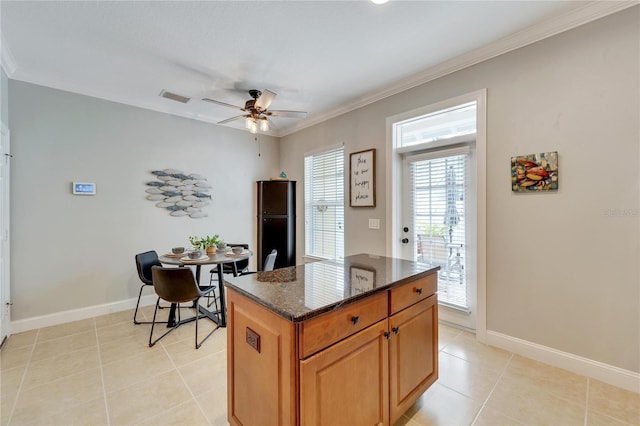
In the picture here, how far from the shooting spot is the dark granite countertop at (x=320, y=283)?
117cm

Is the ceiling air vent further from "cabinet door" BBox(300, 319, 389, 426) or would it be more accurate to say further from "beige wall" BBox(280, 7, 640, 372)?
"cabinet door" BBox(300, 319, 389, 426)

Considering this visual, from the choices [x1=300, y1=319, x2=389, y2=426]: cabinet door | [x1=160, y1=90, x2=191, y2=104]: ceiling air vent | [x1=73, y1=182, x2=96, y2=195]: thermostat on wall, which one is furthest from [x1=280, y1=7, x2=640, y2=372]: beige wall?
[x1=73, y1=182, x2=96, y2=195]: thermostat on wall

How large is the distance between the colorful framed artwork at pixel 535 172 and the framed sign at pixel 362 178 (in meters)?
1.53

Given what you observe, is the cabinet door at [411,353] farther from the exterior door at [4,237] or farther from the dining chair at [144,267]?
the exterior door at [4,237]

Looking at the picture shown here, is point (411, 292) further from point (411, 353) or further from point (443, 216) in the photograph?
point (443, 216)

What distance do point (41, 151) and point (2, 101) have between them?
54 cm

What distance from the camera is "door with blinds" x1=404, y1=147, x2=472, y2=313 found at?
2.90 metres

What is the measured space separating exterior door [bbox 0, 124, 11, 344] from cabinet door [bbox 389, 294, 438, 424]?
354 cm

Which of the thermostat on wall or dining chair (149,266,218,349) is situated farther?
the thermostat on wall

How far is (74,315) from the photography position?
3225 mm

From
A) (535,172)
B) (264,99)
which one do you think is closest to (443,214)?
(535,172)

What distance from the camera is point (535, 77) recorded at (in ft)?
7.63

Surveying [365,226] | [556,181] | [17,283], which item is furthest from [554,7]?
[17,283]

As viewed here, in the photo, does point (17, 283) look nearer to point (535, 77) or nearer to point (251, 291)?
point (251, 291)
